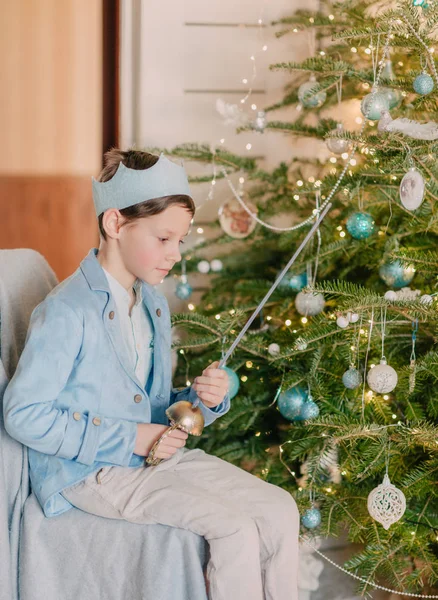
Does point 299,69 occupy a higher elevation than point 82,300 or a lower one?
higher

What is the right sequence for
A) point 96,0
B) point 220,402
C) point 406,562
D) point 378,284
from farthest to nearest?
point 96,0 → point 378,284 → point 406,562 → point 220,402

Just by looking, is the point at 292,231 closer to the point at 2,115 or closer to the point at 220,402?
the point at 220,402

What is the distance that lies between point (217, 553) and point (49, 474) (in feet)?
1.03

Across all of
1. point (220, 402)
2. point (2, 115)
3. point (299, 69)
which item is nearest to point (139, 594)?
point (220, 402)

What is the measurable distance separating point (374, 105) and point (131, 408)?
0.73 metres

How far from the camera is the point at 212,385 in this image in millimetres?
1366

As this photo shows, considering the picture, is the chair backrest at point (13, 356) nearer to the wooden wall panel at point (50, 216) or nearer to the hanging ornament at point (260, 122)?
the hanging ornament at point (260, 122)

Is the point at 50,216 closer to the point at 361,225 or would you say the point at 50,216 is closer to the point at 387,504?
the point at 361,225

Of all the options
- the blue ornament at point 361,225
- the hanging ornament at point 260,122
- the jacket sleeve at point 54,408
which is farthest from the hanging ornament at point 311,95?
the jacket sleeve at point 54,408

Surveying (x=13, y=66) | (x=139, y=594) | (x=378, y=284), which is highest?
(x=13, y=66)

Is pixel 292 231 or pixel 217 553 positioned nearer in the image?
pixel 217 553

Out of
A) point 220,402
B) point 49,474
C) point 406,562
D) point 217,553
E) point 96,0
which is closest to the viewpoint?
point 217,553

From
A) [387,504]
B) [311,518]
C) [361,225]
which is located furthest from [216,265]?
[387,504]

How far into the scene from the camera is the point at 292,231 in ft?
6.08
